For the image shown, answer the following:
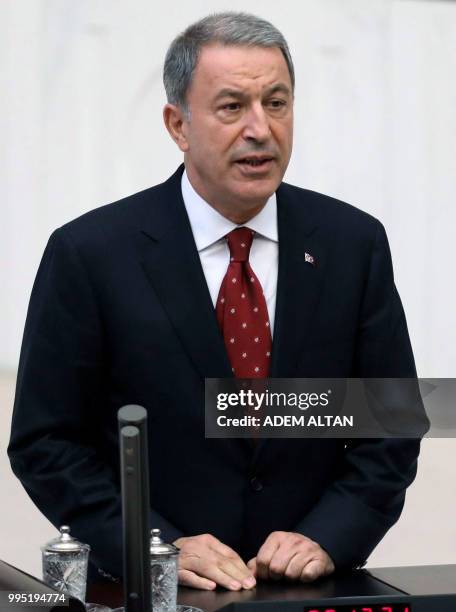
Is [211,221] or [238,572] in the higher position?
[211,221]

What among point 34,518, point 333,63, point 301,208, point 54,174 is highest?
point 333,63

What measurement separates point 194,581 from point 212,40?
3.03 ft

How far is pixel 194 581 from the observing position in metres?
2.18

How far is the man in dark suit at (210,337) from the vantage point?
92.0 inches

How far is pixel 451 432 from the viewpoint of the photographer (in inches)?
241

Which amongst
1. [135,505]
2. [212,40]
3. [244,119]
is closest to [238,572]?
[135,505]

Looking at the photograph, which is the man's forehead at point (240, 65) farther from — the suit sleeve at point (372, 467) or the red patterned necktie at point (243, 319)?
the suit sleeve at point (372, 467)

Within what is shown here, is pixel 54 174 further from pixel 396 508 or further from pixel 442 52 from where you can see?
pixel 396 508

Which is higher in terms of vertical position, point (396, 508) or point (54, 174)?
point (54, 174)

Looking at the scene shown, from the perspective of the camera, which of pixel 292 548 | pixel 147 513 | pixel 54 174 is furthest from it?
pixel 54 174

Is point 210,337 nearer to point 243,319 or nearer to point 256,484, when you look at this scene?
point 243,319

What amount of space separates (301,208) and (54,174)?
91.4 inches

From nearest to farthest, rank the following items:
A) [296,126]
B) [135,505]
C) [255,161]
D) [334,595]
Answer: [135,505]
[334,595]
[255,161]
[296,126]

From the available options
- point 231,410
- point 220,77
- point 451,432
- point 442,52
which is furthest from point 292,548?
point 451,432
